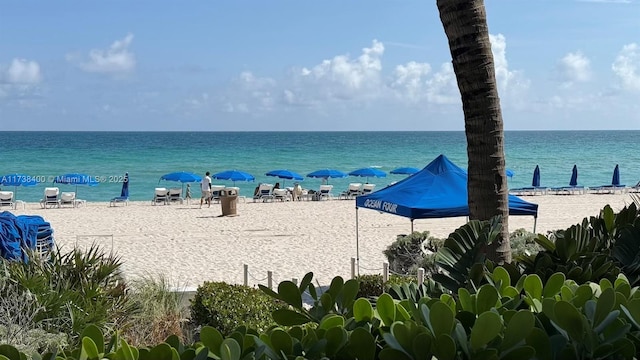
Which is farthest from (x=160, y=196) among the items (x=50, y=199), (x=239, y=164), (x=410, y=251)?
(x=239, y=164)

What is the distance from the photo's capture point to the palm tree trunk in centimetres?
379

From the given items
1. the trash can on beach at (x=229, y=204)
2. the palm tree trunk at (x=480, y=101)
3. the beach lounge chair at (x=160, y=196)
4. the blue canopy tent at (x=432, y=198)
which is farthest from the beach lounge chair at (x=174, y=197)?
the palm tree trunk at (x=480, y=101)

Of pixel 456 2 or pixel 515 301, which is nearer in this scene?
pixel 515 301

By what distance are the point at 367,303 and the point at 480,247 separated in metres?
0.67

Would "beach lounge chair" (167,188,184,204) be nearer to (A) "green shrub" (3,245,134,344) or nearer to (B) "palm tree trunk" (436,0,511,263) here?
(A) "green shrub" (3,245,134,344)

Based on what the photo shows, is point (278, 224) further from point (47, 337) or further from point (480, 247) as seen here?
point (480, 247)

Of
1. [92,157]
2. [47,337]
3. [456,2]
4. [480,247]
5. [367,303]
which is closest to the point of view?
[367,303]

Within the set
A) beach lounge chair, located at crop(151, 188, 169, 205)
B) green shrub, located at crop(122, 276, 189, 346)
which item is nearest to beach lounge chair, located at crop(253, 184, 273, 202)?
beach lounge chair, located at crop(151, 188, 169, 205)

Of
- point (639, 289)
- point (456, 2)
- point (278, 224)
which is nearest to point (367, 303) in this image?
point (639, 289)

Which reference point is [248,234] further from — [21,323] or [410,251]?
[21,323]

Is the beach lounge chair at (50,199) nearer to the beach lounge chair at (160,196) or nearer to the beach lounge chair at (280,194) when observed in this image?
the beach lounge chair at (160,196)

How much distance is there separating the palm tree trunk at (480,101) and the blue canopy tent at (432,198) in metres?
5.83

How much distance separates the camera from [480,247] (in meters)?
2.14

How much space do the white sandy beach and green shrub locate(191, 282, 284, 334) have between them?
2.65 meters
